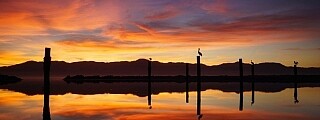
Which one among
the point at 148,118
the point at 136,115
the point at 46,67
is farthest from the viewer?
the point at 46,67

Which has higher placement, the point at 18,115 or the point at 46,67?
the point at 46,67

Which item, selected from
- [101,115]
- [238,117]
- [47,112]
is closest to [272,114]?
[238,117]

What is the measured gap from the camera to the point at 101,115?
2159 cm

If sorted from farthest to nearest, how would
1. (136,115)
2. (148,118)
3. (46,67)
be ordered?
1. (46,67)
2. (136,115)
3. (148,118)

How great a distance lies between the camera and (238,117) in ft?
Answer: 68.2

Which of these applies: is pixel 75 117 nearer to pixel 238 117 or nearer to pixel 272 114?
pixel 238 117

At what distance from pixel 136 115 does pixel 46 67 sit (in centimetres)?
576

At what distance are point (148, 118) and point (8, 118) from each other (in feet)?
22.3

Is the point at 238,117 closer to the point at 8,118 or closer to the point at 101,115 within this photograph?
the point at 101,115

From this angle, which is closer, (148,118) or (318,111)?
(148,118)

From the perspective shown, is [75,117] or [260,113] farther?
[260,113]

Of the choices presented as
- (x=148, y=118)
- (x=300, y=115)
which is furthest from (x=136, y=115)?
(x=300, y=115)

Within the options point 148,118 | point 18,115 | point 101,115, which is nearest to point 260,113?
point 148,118

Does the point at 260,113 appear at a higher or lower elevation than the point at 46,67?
lower
